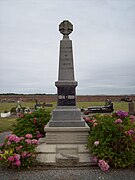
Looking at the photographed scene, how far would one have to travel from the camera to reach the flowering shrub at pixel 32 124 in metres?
8.10

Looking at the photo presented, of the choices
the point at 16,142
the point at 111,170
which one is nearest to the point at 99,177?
the point at 111,170

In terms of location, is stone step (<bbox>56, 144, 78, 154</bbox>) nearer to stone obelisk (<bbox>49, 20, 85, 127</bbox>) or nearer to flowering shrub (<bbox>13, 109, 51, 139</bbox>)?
stone obelisk (<bbox>49, 20, 85, 127</bbox>)

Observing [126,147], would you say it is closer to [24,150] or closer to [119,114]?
[119,114]

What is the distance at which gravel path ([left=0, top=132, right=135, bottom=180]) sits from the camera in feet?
15.7

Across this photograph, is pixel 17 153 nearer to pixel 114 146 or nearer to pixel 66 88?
pixel 114 146

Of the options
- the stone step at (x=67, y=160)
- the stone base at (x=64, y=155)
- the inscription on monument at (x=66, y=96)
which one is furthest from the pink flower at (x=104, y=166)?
the inscription on monument at (x=66, y=96)

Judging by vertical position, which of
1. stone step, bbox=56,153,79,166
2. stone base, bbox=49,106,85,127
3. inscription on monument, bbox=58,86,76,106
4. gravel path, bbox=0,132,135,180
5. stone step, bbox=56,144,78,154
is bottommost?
gravel path, bbox=0,132,135,180

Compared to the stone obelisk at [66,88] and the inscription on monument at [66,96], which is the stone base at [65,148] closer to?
the stone obelisk at [66,88]

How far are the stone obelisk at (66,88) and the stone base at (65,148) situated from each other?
1.40ft

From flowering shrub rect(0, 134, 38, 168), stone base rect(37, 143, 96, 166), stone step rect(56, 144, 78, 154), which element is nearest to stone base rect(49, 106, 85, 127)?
stone base rect(37, 143, 96, 166)

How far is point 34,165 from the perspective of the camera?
5559 millimetres

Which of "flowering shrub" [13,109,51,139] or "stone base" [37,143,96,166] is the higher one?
"flowering shrub" [13,109,51,139]

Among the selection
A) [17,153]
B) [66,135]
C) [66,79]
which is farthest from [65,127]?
[17,153]

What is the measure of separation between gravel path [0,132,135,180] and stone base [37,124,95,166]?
25 centimetres
